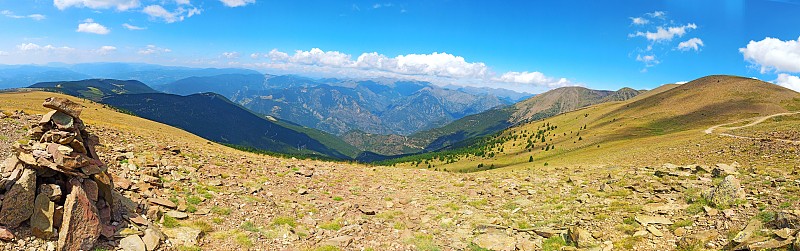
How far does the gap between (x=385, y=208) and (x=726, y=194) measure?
60.8 ft

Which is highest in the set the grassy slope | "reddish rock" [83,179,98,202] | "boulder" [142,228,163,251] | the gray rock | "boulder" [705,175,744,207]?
"boulder" [705,175,744,207]

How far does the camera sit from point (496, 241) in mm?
17469

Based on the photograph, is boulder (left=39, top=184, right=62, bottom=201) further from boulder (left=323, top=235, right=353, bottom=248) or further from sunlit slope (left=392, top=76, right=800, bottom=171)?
sunlit slope (left=392, top=76, right=800, bottom=171)

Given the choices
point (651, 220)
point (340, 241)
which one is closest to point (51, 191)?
point (340, 241)

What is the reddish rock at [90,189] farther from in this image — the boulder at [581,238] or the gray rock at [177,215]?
the boulder at [581,238]

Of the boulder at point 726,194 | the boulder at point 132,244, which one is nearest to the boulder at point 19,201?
the boulder at point 132,244

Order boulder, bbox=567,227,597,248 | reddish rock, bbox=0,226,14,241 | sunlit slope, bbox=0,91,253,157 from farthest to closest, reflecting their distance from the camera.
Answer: sunlit slope, bbox=0,91,253,157 < boulder, bbox=567,227,597,248 < reddish rock, bbox=0,226,14,241

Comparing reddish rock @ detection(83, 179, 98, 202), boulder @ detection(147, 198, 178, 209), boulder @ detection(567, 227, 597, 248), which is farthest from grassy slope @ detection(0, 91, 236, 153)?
boulder @ detection(567, 227, 597, 248)

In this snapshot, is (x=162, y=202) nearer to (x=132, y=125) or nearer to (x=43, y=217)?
(x=43, y=217)

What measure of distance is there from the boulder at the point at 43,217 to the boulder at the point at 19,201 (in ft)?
0.56

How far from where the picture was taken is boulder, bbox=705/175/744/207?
1692 cm

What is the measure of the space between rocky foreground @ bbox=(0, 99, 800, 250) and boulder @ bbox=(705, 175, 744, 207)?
0.25 ft

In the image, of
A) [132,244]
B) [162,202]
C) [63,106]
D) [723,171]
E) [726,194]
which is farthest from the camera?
[723,171]

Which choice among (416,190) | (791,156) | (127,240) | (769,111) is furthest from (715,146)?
(769,111)
